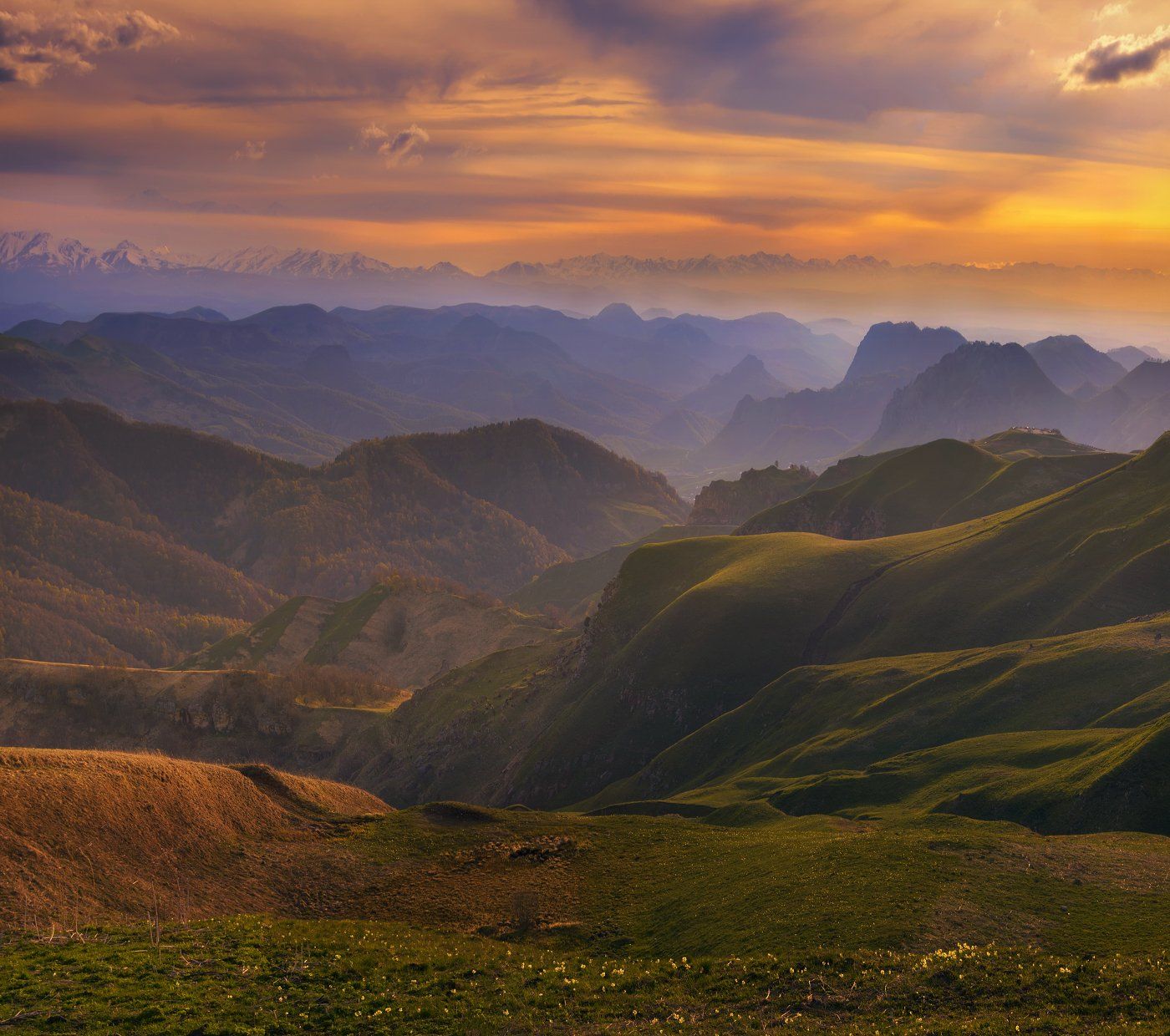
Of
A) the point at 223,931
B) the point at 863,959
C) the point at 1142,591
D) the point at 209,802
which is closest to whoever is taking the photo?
the point at 863,959

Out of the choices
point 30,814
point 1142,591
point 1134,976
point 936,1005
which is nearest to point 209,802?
point 30,814

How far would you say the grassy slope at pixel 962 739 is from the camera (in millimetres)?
77000

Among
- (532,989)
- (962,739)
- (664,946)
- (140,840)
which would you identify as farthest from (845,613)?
(532,989)

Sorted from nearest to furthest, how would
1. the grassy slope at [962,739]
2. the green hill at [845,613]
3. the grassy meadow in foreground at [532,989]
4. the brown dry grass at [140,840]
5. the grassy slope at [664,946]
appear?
the grassy meadow in foreground at [532,989], the grassy slope at [664,946], the brown dry grass at [140,840], the grassy slope at [962,739], the green hill at [845,613]

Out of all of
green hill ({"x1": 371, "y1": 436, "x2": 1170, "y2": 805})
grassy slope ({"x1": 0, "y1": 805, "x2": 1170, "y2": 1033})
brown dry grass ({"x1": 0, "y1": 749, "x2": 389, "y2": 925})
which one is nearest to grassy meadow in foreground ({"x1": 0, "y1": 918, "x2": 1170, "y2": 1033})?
grassy slope ({"x1": 0, "y1": 805, "x2": 1170, "y2": 1033})

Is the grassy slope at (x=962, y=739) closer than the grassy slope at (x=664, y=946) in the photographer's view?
No

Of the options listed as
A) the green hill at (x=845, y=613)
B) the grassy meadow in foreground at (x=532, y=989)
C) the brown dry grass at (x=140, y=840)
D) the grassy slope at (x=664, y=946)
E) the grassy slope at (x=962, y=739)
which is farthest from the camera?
the green hill at (x=845, y=613)

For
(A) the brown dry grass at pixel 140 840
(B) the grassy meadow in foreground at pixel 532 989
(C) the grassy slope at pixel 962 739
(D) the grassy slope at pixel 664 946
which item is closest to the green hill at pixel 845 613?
(C) the grassy slope at pixel 962 739

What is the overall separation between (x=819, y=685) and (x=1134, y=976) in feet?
333

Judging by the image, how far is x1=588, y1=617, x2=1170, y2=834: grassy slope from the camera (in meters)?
77.0

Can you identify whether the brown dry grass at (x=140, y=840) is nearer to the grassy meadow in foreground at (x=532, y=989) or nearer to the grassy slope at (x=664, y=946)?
the grassy slope at (x=664, y=946)

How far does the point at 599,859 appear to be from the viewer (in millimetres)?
64500

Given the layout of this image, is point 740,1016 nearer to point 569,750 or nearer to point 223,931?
point 223,931

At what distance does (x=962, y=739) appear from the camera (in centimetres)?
10312
